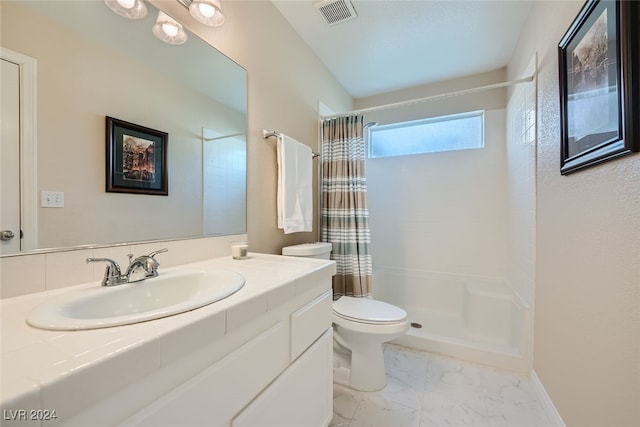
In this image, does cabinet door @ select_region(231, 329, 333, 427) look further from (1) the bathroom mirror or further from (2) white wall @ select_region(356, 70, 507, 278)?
(2) white wall @ select_region(356, 70, 507, 278)

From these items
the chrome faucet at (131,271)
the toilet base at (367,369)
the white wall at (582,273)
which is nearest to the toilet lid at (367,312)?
the toilet base at (367,369)

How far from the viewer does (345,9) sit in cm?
169

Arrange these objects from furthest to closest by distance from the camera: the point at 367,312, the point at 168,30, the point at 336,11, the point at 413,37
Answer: the point at 413,37
the point at 336,11
the point at 367,312
the point at 168,30

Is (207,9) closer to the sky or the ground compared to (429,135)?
closer to the sky

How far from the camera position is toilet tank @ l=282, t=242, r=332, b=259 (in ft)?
5.50

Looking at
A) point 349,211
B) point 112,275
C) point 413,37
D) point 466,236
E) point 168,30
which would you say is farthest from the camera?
point 466,236

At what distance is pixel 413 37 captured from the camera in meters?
1.96

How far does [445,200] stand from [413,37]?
1449mm

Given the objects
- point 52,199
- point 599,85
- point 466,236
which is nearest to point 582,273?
point 599,85

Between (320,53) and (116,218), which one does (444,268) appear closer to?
(320,53)

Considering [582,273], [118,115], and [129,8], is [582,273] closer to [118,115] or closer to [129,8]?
[118,115]

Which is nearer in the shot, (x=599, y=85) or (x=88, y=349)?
(x=88, y=349)

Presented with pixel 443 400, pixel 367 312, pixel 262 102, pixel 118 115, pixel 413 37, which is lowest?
pixel 443 400

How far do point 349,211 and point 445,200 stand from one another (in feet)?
3.58
